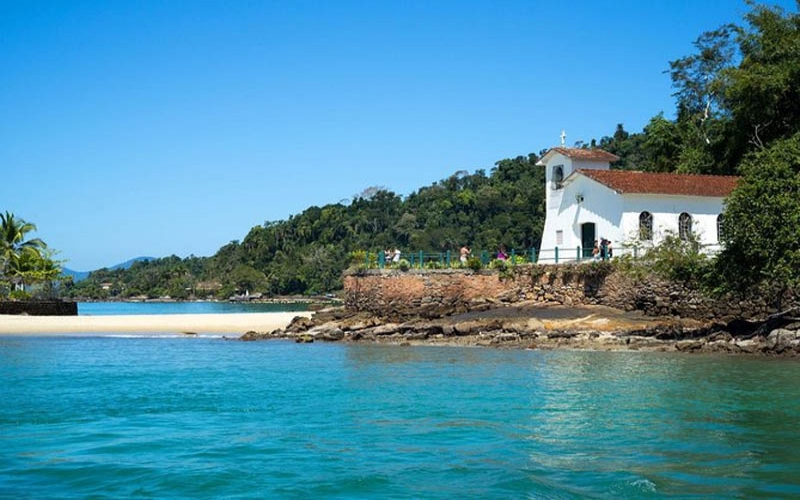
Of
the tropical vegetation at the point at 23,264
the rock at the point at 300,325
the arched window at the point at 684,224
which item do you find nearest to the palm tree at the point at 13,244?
the tropical vegetation at the point at 23,264

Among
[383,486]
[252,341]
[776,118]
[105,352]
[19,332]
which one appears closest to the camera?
[383,486]

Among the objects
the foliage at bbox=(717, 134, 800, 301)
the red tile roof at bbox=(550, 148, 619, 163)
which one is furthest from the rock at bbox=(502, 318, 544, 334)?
the red tile roof at bbox=(550, 148, 619, 163)

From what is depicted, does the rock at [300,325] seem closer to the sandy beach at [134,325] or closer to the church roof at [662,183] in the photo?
the sandy beach at [134,325]

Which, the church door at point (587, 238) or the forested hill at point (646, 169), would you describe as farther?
the church door at point (587, 238)

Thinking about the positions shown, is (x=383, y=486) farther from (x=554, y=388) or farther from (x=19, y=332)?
(x=19, y=332)

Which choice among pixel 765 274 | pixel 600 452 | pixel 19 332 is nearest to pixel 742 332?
pixel 765 274

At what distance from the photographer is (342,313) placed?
1580 inches

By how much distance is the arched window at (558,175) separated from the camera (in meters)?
39.9

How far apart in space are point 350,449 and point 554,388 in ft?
26.1

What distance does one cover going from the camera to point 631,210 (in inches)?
1401

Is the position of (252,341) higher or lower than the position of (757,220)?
lower

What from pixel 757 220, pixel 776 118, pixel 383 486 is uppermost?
pixel 776 118

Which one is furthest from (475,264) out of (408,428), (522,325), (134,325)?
(408,428)

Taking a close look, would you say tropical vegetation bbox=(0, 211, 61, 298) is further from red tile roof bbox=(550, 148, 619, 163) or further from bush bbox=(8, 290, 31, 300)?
red tile roof bbox=(550, 148, 619, 163)
